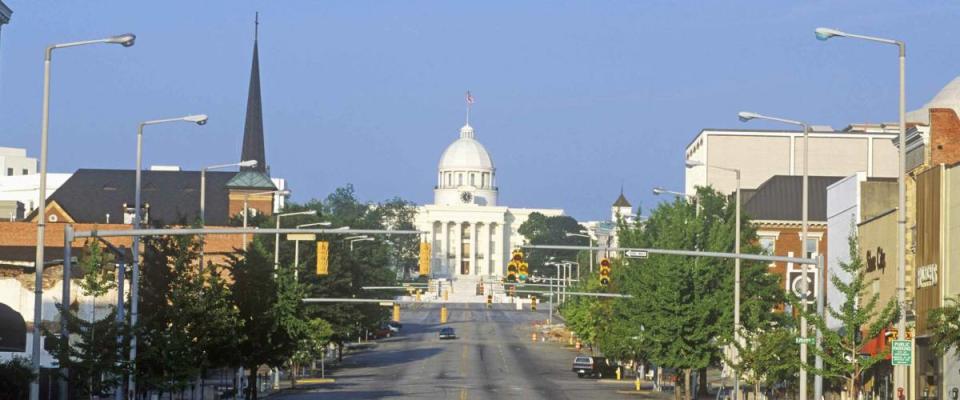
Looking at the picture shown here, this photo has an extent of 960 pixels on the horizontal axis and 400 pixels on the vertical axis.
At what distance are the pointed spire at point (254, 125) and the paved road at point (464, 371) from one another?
2134 cm

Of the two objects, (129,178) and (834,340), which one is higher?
(129,178)

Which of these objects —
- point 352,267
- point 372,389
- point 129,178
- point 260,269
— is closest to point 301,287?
point 372,389

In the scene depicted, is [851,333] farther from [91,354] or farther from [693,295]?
[693,295]

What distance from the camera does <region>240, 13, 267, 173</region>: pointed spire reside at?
164375 millimetres

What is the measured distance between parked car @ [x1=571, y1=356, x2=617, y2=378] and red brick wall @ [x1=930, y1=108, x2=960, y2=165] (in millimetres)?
41466

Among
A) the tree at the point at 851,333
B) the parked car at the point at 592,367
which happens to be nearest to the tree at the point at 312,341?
the parked car at the point at 592,367

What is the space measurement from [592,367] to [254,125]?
7179 centimetres

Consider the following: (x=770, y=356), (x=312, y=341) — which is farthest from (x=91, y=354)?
(x=312, y=341)

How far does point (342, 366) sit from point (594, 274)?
77.5 feet

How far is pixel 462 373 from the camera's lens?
99875 millimetres

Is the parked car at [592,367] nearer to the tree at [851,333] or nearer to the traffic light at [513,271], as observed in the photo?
the traffic light at [513,271]

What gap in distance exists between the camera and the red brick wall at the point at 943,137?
62266 mm

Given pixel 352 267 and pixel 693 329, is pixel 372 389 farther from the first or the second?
pixel 352 267

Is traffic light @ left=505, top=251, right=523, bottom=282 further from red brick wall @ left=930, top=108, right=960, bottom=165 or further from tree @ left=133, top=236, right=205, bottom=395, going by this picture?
red brick wall @ left=930, top=108, right=960, bottom=165
